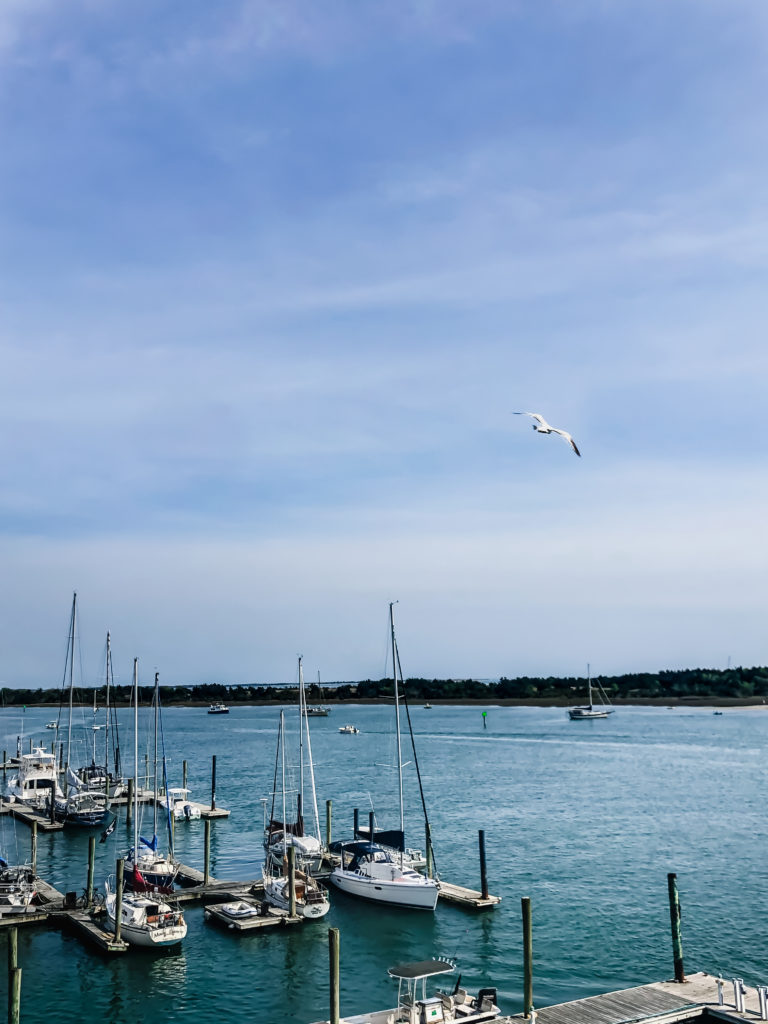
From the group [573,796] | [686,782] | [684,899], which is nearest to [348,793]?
[573,796]

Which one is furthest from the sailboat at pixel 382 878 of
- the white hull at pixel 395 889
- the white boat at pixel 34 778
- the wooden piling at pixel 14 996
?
the white boat at pixel 34 778

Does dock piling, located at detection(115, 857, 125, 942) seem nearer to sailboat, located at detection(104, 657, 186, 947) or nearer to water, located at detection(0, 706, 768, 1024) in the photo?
sailboat, located at detection(104, 657, 186, 947)

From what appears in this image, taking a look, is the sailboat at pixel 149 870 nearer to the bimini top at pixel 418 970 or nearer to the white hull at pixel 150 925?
the white hull at pixel 150 925

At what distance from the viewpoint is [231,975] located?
3262 cm

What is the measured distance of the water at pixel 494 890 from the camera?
31453 mm

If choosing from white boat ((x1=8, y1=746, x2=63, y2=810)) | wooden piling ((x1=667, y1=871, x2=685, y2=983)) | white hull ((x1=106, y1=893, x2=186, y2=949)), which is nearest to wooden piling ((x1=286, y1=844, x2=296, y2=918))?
white hull ((x1=106, y1=893, x2=186, y2=949))

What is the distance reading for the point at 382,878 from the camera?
132 ft

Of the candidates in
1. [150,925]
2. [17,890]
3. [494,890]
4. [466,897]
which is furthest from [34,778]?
[466,897]

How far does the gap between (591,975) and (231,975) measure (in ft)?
40.9

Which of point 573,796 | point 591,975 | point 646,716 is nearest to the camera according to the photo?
point 591,975

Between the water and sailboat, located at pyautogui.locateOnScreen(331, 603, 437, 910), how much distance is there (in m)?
0.59

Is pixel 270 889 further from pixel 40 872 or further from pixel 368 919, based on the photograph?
pixel 40 872

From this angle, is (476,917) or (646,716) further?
(646,716)

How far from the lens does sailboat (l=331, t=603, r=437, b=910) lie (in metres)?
39.1
